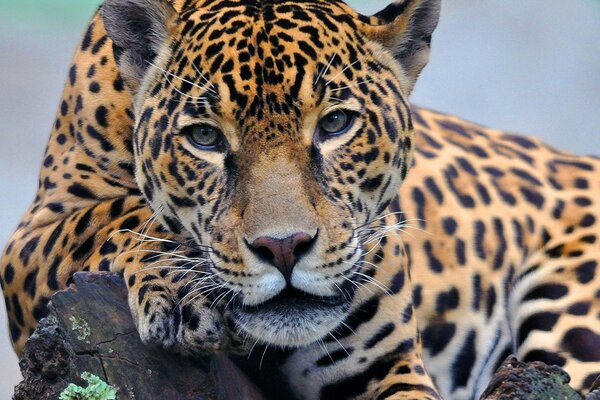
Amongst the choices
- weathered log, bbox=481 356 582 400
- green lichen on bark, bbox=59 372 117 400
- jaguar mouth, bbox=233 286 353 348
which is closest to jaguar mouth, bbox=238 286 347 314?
jaguar mouth, bbox=233 286 353 348

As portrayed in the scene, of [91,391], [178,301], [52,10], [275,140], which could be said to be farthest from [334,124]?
[52,10]

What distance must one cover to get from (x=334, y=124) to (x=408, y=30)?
0.88m

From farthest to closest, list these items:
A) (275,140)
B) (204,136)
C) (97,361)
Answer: (204,136)
(275,140)
(97,361)

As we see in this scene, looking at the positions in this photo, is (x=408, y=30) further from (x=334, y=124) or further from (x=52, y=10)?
(x=52, y=10)

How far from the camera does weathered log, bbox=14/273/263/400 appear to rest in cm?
580

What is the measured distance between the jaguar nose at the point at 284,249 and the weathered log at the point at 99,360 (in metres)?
0.63

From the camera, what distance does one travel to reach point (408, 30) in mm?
6879

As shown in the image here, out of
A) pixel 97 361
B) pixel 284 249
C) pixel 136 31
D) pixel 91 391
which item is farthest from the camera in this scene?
pixel 136 31

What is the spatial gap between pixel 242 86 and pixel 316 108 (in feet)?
1.18

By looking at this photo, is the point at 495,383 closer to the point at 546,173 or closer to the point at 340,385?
the point at 340,385

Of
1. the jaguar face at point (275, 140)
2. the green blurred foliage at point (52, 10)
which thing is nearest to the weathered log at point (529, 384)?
the jaguar face at point (275, 140)

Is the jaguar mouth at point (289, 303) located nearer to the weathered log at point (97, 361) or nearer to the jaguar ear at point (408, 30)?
the weathered log at point (97, 361)

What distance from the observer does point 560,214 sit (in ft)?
29.9

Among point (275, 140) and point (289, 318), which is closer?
point (289, 318)
